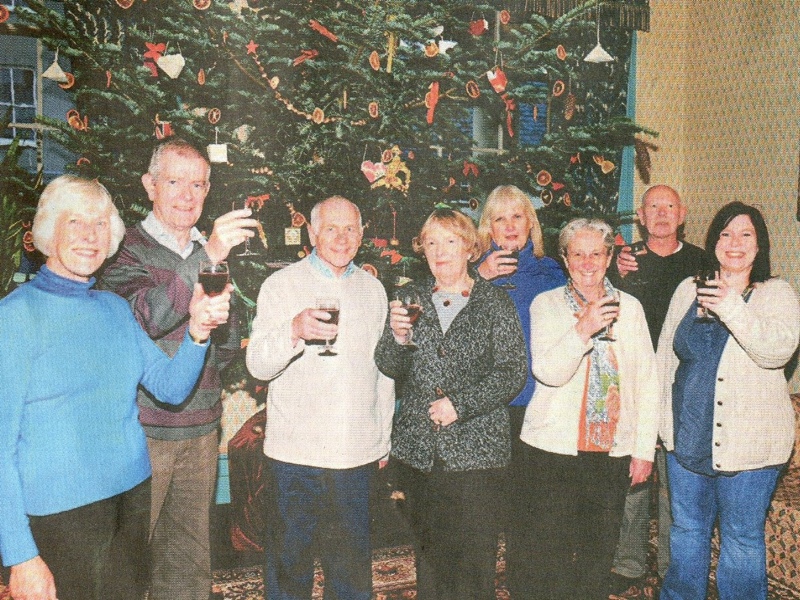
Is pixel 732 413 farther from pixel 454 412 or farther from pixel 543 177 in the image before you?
pixel 543 177

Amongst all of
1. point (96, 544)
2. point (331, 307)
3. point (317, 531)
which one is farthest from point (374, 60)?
Answer: point (96, 544)

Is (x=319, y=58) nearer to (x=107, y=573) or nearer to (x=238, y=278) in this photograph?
(x=238, y=278)

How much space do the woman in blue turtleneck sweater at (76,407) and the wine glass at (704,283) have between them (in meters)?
1.57

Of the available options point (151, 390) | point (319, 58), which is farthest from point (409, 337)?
point (319, 58)

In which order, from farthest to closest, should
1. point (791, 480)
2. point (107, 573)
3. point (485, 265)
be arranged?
point (791, 480) → point (485, 265) → point (107, 573)

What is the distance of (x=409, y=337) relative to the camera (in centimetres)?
218

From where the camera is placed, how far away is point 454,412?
7.07ft

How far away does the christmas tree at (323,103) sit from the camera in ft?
9.27

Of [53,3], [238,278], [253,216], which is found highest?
[53,3]

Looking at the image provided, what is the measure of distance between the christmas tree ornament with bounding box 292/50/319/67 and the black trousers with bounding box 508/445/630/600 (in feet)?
6.21

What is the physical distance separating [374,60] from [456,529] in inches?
79.6

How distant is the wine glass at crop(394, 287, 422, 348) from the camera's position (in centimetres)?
213

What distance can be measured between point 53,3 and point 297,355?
2.40 metres

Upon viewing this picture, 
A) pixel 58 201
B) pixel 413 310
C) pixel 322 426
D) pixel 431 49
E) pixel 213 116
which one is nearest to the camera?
pixel 58 201
